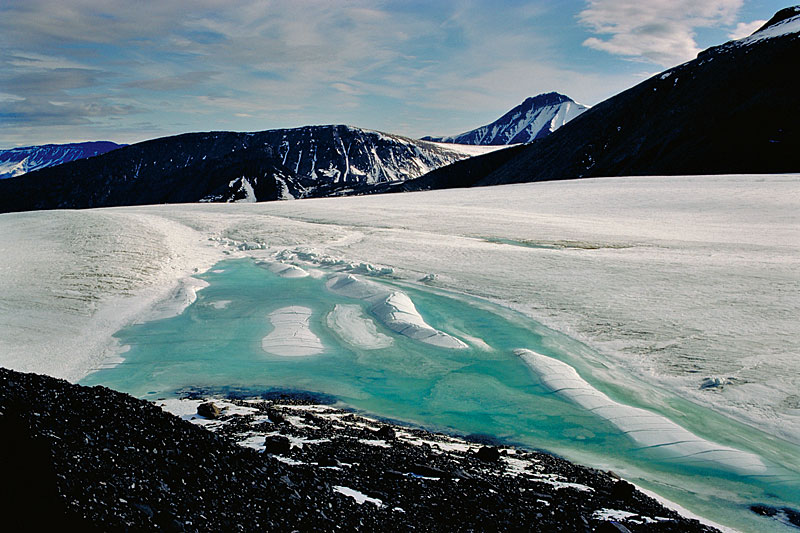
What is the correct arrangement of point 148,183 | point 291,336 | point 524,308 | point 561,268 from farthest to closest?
point 148,183
point 561,268
point 524,308
point 291,336

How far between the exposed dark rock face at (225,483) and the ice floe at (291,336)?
14.5 feet

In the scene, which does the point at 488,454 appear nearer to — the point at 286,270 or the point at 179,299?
the point at 179,299

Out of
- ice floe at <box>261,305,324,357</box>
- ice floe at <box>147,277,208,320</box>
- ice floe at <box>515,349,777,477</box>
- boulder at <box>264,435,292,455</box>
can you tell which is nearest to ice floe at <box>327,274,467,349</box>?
ice floe at <box>261,305,324,357</box>

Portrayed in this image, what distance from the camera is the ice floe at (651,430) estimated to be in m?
5.48

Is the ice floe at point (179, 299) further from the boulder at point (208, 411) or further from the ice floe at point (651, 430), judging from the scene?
the ice floe at point (651, 430)

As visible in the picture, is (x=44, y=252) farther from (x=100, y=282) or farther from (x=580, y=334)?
(x=580, y=334)

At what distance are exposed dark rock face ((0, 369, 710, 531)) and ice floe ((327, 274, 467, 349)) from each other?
4513 mm

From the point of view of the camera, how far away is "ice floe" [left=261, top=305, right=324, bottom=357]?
938 cm

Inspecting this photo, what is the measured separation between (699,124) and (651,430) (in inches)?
3037

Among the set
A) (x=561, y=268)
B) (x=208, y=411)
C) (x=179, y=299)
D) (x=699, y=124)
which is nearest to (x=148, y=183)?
(x=699, y=124)

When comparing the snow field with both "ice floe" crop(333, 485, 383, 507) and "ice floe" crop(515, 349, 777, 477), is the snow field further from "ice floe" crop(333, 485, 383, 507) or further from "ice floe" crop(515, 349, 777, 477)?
"ice floe" crop(333, 485, 383, 507)

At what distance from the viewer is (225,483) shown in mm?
3652

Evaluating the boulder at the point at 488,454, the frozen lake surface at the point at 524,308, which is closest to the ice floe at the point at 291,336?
the frozen lake surface at the point at 524,308

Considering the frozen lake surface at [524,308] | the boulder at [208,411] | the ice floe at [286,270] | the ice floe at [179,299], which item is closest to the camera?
the boulder at [208,411]
